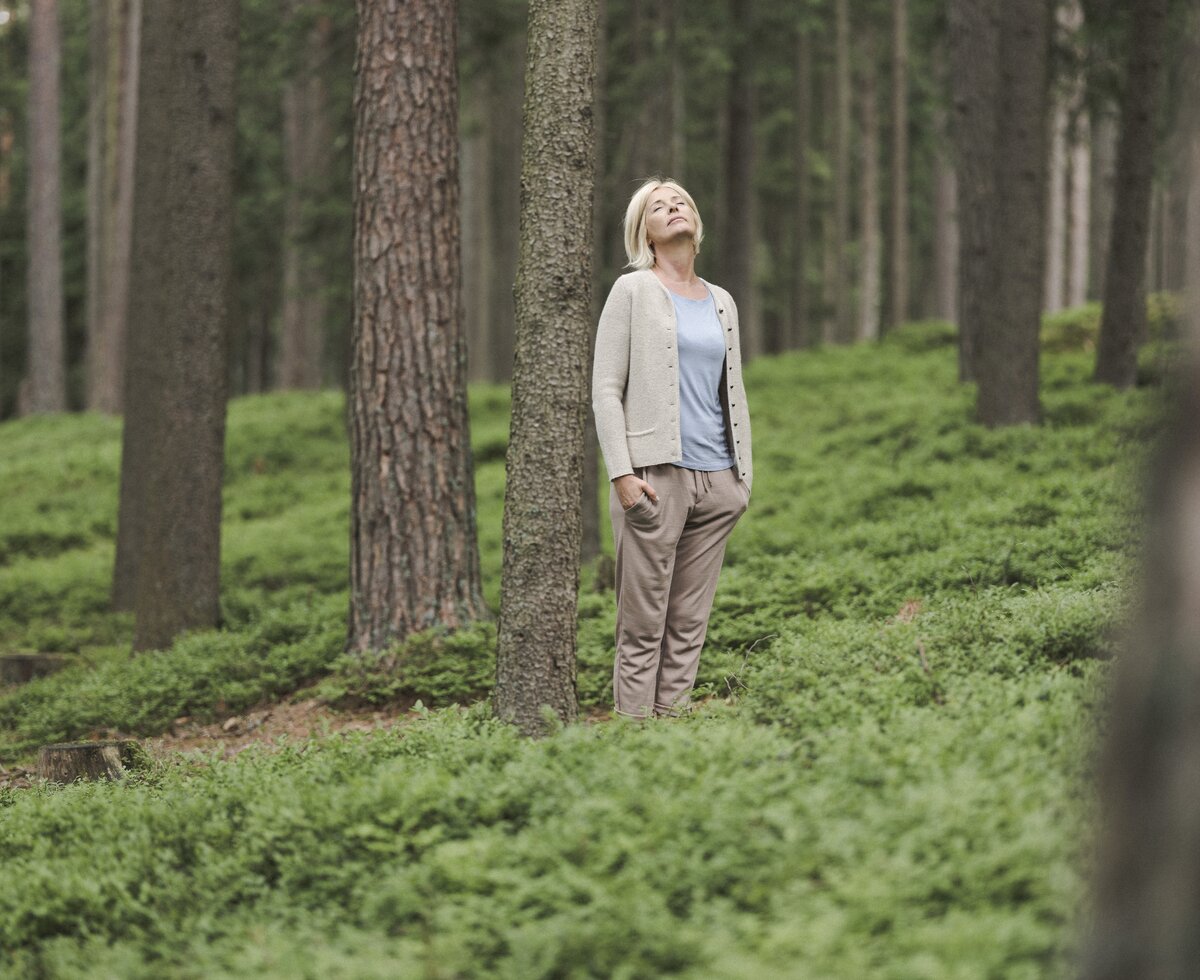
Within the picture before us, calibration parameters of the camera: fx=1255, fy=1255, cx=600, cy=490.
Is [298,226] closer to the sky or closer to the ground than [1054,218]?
closer to the ground

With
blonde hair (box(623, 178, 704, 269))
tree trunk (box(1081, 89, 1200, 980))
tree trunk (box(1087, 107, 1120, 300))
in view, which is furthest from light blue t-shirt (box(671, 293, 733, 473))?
tree trunk (box(1087, 107, 1120, 300))

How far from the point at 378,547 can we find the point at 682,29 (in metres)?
14.5

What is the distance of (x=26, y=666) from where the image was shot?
30.8ft

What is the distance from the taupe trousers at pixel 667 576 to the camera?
552 cm

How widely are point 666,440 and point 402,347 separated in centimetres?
282

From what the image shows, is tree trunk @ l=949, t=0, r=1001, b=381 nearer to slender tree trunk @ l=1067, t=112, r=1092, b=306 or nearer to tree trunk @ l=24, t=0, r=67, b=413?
slender tree trunk @ l=1067, t=112, r=1092, b=306

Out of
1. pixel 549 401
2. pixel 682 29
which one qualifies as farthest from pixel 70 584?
pixel 682 29

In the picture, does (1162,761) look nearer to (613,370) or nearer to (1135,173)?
(613,370)

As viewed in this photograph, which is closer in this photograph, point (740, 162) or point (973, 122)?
point (973, 122)

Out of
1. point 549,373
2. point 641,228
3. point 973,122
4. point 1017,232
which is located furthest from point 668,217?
point 973,122

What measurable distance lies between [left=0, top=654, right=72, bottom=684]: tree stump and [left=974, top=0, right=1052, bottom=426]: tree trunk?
8299mm

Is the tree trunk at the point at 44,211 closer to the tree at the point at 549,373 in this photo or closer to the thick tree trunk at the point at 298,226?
the thick tree trunk at the point at 298,226

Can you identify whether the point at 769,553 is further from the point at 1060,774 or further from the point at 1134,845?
the point at 1134,845

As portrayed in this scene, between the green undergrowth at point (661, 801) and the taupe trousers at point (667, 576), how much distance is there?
0.32 metres
